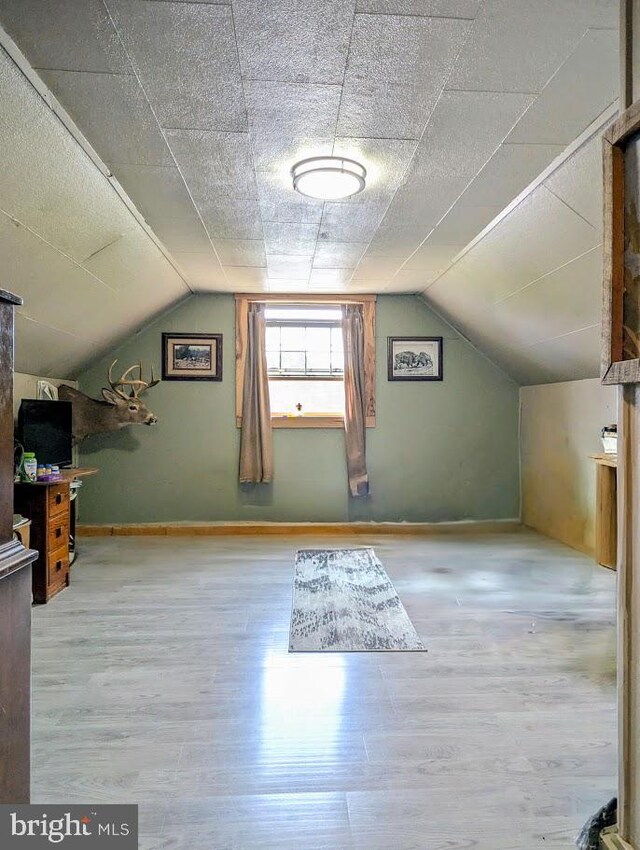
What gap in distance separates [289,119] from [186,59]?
0.51 meters

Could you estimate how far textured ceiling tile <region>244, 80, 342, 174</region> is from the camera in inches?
79.2

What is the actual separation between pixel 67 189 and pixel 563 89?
90.9 inches

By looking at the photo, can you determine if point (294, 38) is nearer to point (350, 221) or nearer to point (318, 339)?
point (350, 221)

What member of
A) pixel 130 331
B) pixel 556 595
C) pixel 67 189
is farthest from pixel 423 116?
pixel 130 331

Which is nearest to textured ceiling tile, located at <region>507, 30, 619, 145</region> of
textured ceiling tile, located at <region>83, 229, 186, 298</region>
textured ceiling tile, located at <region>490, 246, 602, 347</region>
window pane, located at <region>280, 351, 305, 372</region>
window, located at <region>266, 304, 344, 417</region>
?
textured ceiling tile, located at <region>490, 246, 602, 347</region>

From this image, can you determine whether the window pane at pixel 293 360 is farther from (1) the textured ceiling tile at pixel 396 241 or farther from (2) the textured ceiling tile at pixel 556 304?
(2) the textured ceiling tile at pixel 556 304

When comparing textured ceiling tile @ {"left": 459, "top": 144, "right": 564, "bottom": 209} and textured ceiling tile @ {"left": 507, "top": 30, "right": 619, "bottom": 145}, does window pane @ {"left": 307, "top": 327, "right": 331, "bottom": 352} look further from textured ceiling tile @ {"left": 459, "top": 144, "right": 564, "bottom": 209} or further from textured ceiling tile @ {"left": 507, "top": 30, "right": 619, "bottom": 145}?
textured ceiling tile @ {"left": 507, "top": 30, "right": 619, "bottom": 145}

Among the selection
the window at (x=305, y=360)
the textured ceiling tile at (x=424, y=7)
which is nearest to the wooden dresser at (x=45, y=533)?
the window at (x=305, y=360)

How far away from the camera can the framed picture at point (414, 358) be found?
217 inches

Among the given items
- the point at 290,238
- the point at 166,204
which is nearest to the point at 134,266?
the point at 166,204

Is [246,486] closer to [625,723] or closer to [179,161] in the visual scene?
[179,161]

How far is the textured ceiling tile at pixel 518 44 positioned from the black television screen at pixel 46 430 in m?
3.53

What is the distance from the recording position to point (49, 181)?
7.99ft

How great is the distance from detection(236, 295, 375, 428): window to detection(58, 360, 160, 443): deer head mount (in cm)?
132
